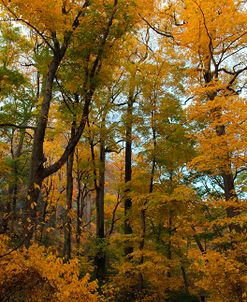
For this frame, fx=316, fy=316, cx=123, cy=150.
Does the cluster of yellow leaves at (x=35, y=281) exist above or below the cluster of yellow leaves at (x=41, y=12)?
below

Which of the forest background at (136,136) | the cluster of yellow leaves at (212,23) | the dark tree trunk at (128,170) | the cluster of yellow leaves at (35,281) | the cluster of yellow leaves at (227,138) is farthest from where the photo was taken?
the dark tree trunk at (128,170)

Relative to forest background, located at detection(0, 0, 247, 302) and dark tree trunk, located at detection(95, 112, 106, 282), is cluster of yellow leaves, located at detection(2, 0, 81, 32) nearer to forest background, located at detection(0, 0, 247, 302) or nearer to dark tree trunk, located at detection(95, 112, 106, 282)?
forest background, located at detection(0, 0, 247, 302)

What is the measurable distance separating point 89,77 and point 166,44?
187 inches

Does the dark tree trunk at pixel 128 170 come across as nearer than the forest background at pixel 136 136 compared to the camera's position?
No

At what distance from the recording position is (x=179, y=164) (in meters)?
11.8

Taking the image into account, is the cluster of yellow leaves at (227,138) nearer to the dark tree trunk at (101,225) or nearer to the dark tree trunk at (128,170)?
the dark tree trunk at (128,170)

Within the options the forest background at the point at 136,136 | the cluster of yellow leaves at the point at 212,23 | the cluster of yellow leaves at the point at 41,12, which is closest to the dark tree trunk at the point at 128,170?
the forest background at the point at 136,136

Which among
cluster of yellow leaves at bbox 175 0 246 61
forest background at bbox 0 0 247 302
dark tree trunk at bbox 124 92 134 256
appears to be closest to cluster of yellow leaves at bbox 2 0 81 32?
forest background at bbox 0 0 247 302

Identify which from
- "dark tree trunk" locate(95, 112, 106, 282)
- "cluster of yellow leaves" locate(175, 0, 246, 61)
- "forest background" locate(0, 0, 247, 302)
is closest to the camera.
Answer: "forest background" locate(0, 0, 247, 302)

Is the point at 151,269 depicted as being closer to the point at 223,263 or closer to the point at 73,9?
the point at 223,263

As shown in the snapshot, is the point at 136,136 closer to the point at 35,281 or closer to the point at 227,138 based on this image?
the point at 227,138

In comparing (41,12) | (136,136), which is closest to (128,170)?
(136,136)

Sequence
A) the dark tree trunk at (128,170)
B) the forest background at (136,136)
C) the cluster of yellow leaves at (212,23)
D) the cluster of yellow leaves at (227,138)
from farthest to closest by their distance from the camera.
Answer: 1. the dark tree trunk at (128,170)
2. the cluster of yellow leaves at (212,23)
3. the cluster of yellow leaves at (227,138)
4. the forest background at (136,136)

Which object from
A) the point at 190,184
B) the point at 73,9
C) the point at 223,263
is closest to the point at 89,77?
the point at 73,9
